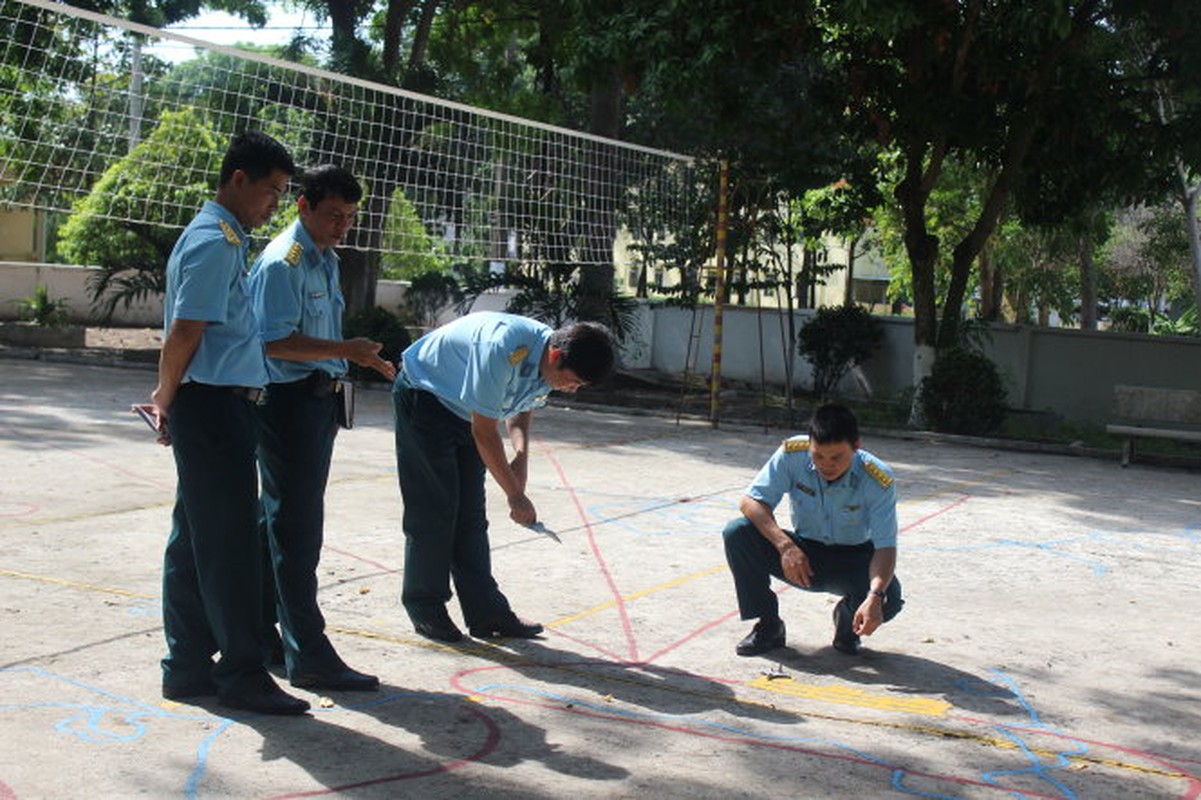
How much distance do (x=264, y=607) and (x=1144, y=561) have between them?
5.21 meters

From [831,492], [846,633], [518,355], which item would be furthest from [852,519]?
[518,355]

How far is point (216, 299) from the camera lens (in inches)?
169

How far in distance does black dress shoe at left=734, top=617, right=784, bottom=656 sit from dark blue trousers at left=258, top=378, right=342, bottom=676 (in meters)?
1.65

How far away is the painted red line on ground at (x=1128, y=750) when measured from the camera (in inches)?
169

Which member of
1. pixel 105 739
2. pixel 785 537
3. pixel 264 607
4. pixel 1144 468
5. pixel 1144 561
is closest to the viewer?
pixel 105 739

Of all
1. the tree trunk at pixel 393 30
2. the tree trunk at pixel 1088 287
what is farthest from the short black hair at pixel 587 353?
the tree trunk at pixel 1088 287

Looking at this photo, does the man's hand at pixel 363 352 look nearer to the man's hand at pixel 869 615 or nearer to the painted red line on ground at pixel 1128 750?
the man's hand at pixel 869 615

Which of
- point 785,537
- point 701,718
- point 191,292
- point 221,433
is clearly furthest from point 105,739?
point 785,537

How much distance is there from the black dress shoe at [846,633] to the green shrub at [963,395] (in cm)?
983

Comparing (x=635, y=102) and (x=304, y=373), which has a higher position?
(x=635, y=102)

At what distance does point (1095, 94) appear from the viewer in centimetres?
1527

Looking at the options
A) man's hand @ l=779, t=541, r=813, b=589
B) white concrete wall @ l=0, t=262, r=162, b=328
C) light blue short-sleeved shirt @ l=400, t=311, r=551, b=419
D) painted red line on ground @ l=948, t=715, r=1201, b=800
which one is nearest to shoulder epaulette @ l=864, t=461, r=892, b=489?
man's hand @ l=779, t=541, r=813, b=589

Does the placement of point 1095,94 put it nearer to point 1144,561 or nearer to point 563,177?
point 563,177

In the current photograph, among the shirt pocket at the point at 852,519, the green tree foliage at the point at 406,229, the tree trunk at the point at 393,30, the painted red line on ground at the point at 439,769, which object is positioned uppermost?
the tree trunk at the point at 393,30
